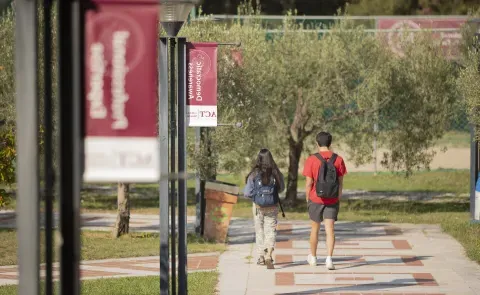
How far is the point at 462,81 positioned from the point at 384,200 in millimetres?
5942

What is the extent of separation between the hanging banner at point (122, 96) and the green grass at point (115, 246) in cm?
926

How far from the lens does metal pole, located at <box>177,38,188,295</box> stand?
9617 mm

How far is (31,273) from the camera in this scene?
4.98 metres

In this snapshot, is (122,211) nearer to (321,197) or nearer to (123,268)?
(123,268)

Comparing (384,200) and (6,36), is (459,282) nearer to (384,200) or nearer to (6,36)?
(6,36)

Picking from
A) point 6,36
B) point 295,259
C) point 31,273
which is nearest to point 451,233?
point 295,259

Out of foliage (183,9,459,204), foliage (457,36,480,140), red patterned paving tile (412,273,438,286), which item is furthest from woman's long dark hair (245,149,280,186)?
foliage (183,9,459,204)

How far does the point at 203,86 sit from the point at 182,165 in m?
2.75

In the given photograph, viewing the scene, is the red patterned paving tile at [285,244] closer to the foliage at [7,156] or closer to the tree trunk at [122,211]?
the tree trunk at [122,211]

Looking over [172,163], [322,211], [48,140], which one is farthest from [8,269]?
[48,140]

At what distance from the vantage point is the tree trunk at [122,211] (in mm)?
16031

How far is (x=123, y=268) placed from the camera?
13.2 meters

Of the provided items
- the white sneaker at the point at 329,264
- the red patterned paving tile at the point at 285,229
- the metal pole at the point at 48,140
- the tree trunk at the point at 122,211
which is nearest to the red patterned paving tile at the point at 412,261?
the white sneaker at the point at 329,264

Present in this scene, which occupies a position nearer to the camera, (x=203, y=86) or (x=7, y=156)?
(x=203, y=86)
